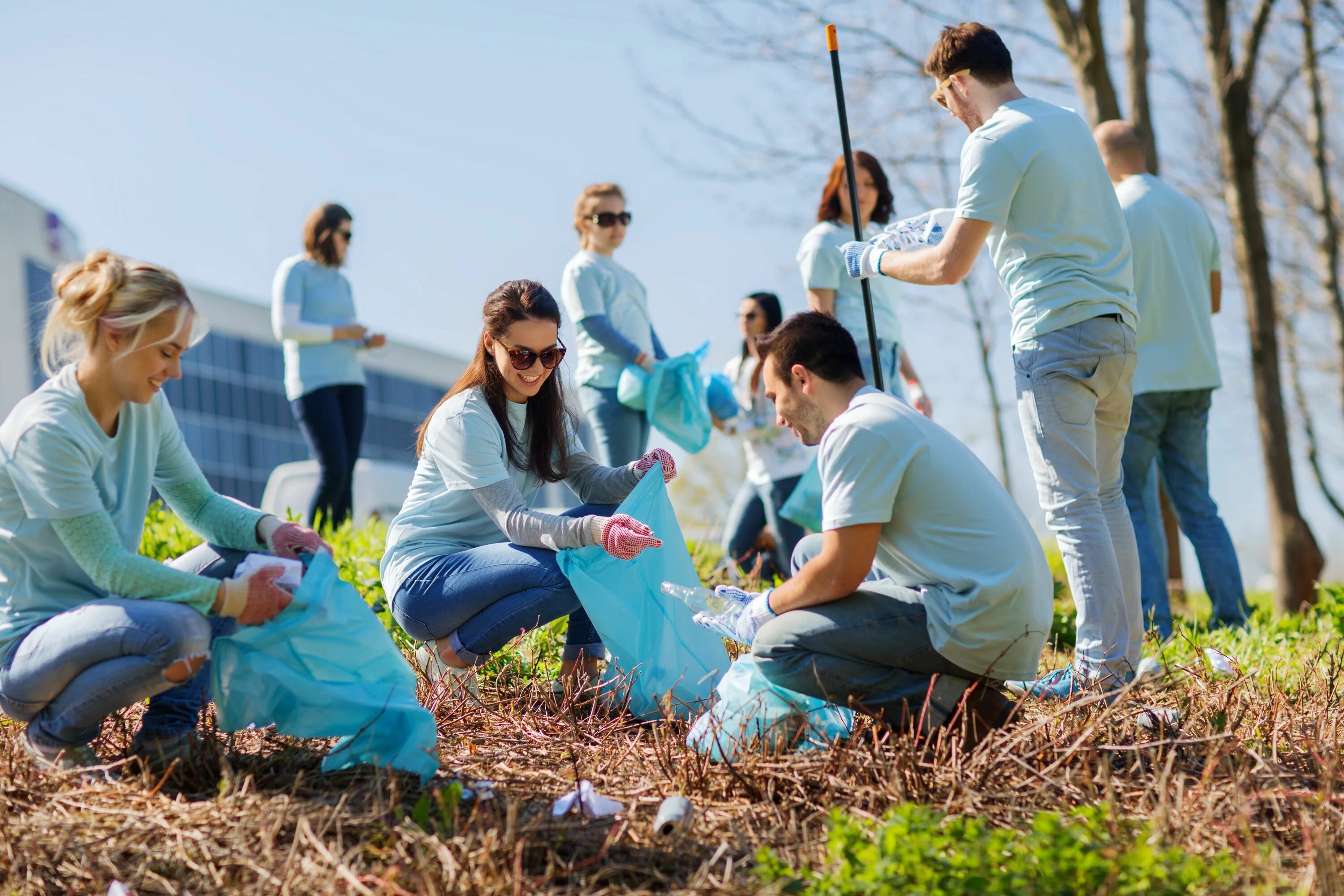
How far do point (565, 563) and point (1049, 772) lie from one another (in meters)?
1.39

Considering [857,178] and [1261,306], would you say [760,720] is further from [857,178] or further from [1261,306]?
[1261,306]

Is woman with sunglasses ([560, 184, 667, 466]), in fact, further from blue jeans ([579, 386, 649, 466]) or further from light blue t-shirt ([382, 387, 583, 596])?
light blue t-shirt ([382, 387, 583, 596])

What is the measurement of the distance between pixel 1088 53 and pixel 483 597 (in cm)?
624

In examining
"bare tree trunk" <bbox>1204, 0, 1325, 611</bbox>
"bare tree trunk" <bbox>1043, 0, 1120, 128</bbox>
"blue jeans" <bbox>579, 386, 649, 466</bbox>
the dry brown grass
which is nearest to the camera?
the dry brown grass

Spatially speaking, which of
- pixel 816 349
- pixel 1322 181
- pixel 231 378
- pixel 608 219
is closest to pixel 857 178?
pixel 608 219

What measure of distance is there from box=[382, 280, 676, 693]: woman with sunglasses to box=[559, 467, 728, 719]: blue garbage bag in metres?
0.09

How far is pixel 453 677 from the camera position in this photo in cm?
337

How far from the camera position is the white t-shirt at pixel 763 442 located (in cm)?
550

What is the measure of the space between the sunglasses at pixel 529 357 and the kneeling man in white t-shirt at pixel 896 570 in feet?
2.61

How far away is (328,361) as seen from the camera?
5.57 metres

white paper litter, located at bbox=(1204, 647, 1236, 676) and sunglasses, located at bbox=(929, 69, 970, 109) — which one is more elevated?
sunglasses, located at bbox=(929, 69, 970, 109)

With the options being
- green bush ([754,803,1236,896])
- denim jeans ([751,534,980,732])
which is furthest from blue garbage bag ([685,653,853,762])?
green bush ([754,803,1236,896])

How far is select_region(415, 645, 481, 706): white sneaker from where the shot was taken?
3.33 metres

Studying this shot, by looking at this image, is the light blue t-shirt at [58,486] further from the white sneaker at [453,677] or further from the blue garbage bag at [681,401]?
the blue garbage bag at [681,401]
